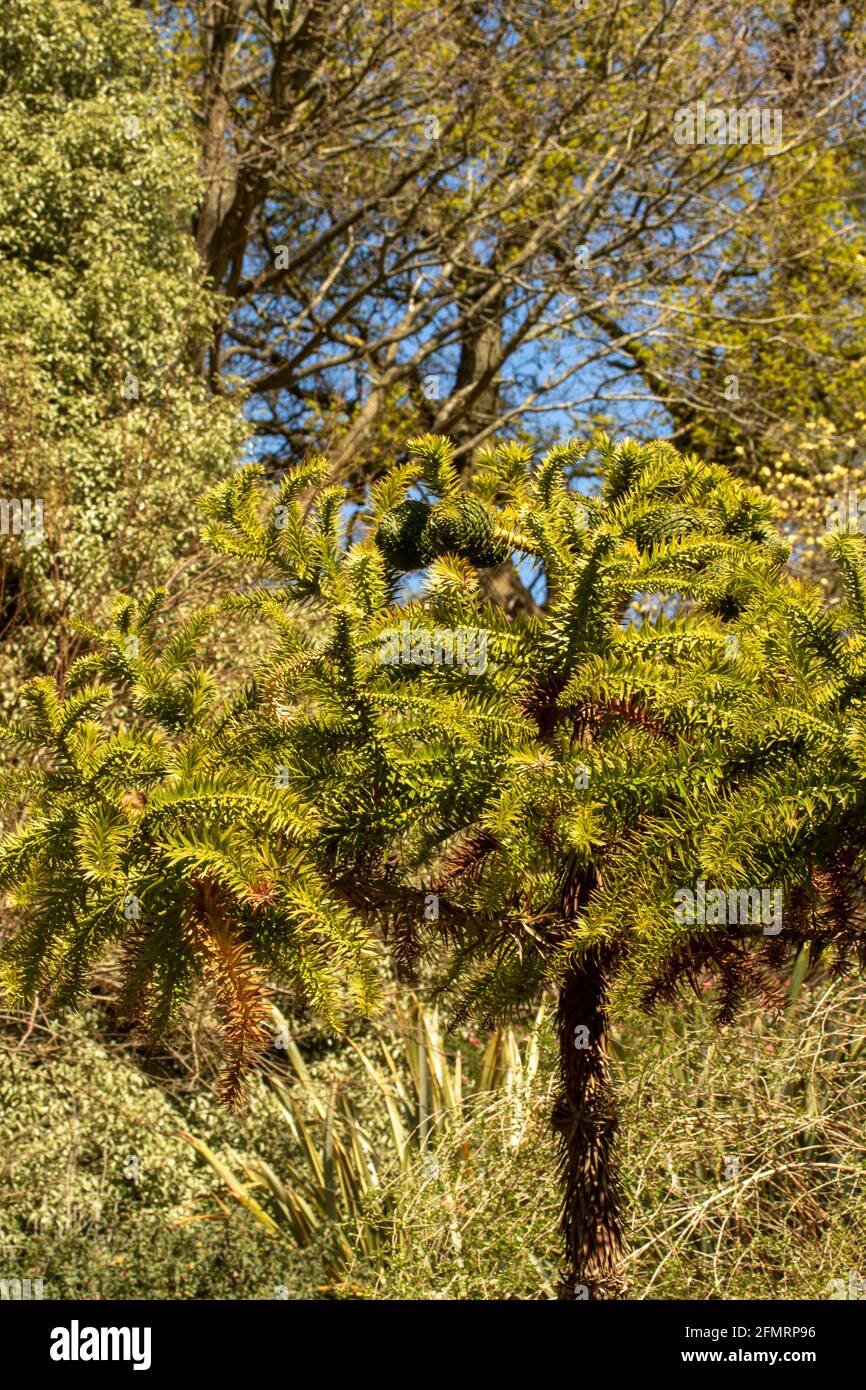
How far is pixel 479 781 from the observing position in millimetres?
1863

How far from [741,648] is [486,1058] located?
4.34 metres

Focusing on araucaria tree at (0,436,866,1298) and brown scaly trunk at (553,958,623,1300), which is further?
brown scaly trunk at (553,958,623,1300)

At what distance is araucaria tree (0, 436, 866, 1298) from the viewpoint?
5.77ft

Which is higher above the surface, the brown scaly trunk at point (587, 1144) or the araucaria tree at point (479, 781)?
the araucaria tree at point (479, 781)

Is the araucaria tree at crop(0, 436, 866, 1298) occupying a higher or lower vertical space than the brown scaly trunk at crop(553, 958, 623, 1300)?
higher

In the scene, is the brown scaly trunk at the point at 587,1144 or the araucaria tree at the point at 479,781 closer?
the araucaria tree at the point at 479,781

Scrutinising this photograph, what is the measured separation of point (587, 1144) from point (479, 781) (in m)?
0.74

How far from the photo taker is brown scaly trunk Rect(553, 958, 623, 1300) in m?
2.20

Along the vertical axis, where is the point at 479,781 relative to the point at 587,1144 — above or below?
above

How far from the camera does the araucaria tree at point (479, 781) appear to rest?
69.3 inches

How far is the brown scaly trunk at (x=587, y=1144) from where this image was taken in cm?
220
